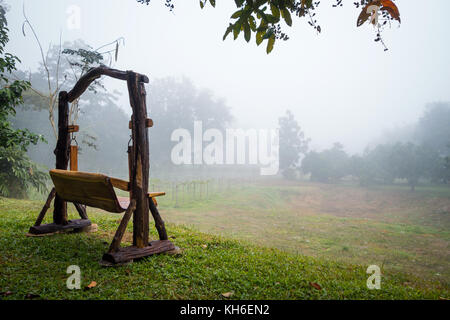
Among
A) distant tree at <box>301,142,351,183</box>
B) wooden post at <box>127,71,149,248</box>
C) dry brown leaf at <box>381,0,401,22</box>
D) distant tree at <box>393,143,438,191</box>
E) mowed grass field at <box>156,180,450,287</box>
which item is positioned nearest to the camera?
dry brown leaf at <box>381,0,401,22</box>

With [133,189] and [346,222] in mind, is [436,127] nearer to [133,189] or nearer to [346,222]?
[346,222]

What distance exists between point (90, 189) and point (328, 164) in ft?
93.3

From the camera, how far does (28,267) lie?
296cm

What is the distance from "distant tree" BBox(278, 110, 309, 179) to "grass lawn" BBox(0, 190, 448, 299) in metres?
30.6

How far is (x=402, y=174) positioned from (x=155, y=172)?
90.6ft

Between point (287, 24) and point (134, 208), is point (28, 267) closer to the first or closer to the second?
point (134, 208)

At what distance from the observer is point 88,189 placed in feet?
10.7

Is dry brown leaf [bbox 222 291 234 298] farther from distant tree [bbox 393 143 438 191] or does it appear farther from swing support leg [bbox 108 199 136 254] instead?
distant tree [bbox 393 143 438 191]

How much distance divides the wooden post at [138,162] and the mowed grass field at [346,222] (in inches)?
141

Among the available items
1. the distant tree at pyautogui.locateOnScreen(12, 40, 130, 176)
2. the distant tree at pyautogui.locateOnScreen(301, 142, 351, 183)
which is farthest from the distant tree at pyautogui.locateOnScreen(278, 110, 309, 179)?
the distant tree at pyautogui.locateOnScreen(12, 40, 130, 176)

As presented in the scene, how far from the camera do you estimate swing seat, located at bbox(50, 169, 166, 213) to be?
3.06 meters

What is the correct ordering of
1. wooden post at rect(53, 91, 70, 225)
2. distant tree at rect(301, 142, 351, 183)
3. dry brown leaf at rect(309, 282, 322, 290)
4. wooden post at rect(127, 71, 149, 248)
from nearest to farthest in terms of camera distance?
dry brown leaf at rect(309, 282, 322, 290) → wooden post at rect(127, 71, 149, 248) → wooden post at rect(53, 91, 70, 225) → distant tree at rect(301, 142, 351, 183)

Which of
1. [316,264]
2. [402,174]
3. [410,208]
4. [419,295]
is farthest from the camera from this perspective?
[402,174]
